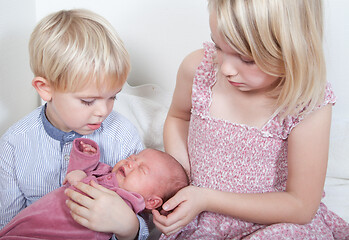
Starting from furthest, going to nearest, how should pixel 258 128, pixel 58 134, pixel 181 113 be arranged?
pixel 181 113
pixel 58 134
pixel 258 128

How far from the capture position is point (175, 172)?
1198 mm

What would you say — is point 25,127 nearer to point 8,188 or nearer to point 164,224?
point 8,188

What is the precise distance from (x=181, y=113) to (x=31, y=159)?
519 millimetres

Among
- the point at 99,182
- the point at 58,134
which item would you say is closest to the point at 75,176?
the point at 99,182

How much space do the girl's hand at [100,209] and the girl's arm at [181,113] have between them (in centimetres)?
34

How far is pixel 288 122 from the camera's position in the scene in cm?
110

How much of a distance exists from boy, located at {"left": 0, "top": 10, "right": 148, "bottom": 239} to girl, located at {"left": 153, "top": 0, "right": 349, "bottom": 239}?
0.22 meters

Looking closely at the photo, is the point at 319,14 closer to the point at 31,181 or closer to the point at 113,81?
the point at 113,81

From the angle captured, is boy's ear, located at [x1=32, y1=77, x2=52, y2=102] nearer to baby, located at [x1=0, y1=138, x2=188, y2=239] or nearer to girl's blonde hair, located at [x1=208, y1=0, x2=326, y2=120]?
baby, located at [x1=0, y1=138, x2=188, y2=239]

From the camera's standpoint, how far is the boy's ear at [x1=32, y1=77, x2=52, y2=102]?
1162 mm

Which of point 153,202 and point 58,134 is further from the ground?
point 58,134

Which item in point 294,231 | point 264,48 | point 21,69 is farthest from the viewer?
point 21,69

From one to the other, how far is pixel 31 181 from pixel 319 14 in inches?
38.5

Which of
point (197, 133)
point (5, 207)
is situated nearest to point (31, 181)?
point (5, 207)
